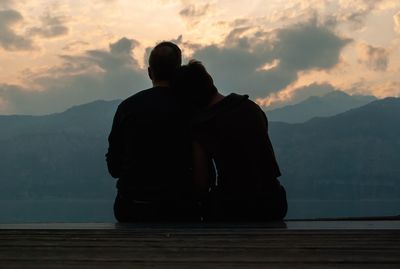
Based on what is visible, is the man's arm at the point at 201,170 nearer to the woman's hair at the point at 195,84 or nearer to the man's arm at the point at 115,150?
the woman's hair at the point at 195,84

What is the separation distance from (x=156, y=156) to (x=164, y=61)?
3.10 ft

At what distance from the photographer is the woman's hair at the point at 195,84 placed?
18.4 ft

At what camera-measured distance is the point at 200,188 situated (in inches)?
226

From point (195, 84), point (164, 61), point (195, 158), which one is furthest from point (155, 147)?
point (164, 61)

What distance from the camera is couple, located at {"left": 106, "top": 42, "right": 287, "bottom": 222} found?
5562 millimetres

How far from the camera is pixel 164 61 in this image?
5.88 meters

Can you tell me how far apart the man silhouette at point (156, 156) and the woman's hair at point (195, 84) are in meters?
0.11
